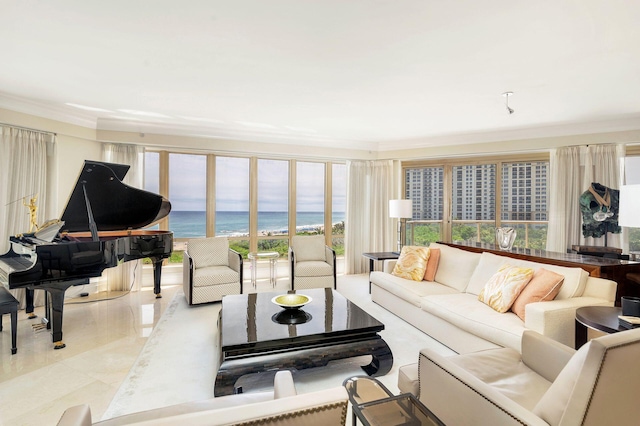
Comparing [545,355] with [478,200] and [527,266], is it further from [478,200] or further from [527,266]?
[478,200]

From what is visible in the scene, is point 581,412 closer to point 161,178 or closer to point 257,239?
point 257,239

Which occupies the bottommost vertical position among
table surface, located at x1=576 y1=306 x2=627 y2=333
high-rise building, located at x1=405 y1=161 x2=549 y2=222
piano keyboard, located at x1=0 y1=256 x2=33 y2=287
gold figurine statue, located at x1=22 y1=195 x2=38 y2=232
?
table surface, located at x1=576 y1=306 x2=627 y2=333

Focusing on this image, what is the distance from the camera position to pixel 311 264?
4.80m

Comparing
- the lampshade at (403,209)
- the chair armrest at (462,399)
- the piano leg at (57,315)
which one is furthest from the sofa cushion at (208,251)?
the chair armrest at (462,399)

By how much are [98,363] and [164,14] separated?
2788 millimetres

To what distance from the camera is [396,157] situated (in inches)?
235

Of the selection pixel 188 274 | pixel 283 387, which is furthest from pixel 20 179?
pixel 283 387

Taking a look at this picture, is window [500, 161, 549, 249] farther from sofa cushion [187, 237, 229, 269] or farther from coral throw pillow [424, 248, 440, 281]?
sofa cushion [187, 237, 229, 269]

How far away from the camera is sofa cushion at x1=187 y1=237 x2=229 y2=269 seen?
14.5 feet

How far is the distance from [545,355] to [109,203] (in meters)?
4.35

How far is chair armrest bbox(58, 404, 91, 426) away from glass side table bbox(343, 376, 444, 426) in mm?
925

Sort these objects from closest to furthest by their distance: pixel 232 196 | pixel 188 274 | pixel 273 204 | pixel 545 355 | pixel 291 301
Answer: pixel 545 355 → pixel 291 301 → pixel 188 274 → pixel 232 196 → pixel 273 204

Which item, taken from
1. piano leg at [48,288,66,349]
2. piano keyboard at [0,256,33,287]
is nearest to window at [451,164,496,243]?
piano leg at [48,288,66,349]

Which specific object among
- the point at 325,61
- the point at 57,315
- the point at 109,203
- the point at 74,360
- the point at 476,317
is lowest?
the point at 74,360
